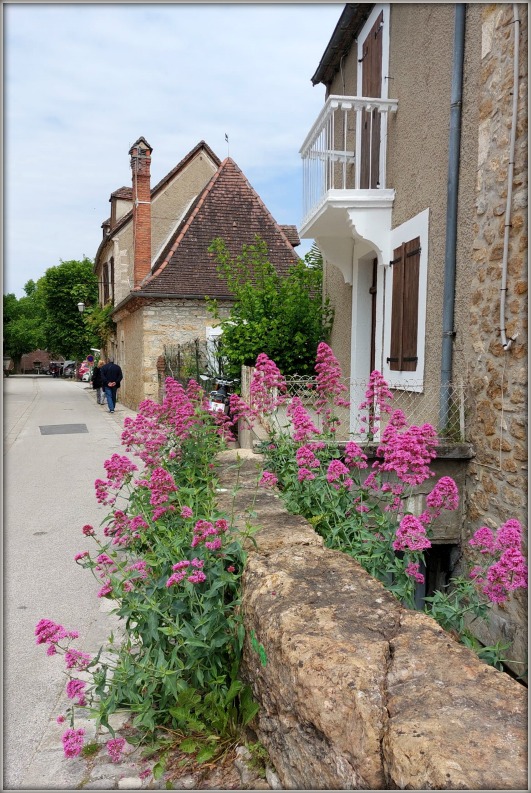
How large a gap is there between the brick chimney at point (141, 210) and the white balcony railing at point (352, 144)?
39.4ft

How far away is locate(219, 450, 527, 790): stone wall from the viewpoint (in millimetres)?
1621

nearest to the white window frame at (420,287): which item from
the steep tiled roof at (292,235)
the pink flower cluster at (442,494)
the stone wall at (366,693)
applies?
the pink flower cluster at (442,494)

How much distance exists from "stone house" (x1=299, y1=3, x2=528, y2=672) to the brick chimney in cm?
1262

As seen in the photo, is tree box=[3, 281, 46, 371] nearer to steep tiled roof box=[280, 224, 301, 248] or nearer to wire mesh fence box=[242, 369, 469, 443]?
steep tiled roof box=[280, 224, 301, 248]

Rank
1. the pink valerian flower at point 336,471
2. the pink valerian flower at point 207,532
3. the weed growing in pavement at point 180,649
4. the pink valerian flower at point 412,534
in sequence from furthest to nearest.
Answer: the pink valerian flower at point 336,471 → the pink valerian flower at point 412,534 → the pink valerian flower at point 207,532 → the weed growing in pavement at point 180,649

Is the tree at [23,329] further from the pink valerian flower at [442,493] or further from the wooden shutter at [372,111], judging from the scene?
the pink valerian flower at [442,493]

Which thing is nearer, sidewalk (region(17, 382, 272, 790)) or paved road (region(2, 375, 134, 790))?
sidewalk (region(17, 382, 272, 790))

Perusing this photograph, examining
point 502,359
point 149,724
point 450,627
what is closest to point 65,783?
point 149,724

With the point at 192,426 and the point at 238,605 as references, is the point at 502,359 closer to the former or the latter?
the point at 192,426

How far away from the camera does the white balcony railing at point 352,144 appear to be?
6965 mm

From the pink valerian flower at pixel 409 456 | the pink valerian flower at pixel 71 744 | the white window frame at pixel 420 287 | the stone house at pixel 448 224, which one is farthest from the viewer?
the white window frame at pixel 420 287

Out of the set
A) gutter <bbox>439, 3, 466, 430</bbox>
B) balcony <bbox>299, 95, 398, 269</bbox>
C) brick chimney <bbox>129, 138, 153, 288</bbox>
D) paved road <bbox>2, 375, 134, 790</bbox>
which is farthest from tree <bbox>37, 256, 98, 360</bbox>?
gutter <bbox>439, 3, 466, 430</bbox>

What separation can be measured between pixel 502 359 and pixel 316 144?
4.91m

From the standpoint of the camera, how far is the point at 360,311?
8.73 metres
